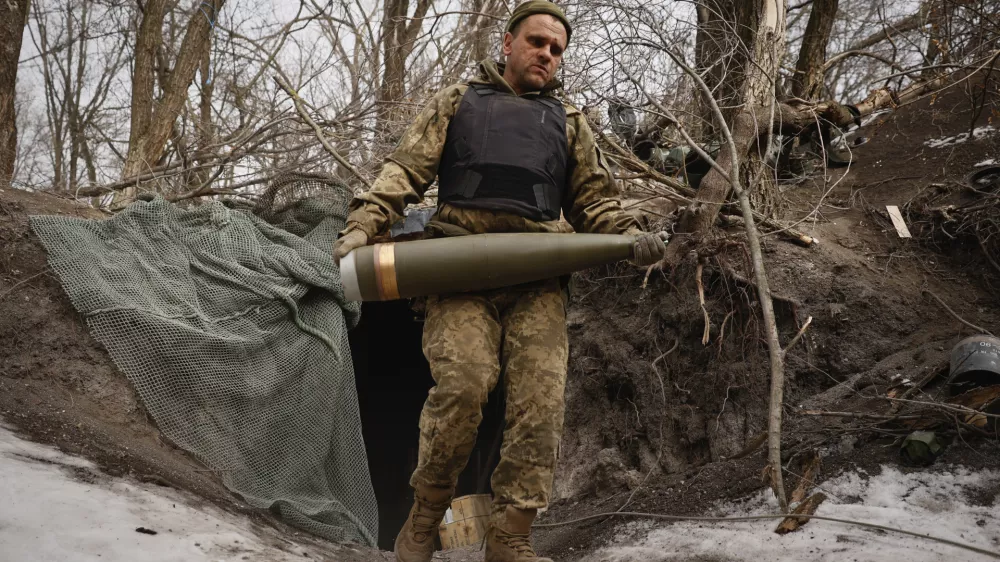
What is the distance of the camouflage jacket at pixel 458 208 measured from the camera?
3.01 m

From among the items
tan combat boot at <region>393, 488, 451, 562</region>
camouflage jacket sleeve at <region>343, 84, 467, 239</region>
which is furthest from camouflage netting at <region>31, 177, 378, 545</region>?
camouflage jacket sleeve at <region>343, 84, 467, 239</region>

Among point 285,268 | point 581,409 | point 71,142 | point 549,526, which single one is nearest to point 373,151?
point 285,268

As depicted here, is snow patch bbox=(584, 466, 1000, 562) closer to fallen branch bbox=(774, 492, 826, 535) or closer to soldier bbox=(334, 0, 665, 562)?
fallen branch bbox=(774, 492, 826, 535)

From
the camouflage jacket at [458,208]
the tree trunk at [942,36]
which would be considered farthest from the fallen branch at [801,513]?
the tree trunk at [942,36]

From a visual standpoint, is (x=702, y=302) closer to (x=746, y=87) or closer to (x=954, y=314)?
(x=954, y=314)

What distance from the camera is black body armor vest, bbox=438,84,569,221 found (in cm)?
301

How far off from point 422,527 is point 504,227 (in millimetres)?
1142

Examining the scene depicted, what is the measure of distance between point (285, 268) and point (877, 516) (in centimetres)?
309

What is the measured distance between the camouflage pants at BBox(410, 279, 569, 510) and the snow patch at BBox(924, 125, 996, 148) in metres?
4.42

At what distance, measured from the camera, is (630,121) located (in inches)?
204

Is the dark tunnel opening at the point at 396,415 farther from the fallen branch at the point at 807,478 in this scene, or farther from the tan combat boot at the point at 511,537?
the tan combat boot at the point at 511,537

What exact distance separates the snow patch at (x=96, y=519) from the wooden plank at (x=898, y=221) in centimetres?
389

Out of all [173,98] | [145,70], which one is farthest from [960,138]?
[145,70]

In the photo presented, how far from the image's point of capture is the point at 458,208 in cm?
308
